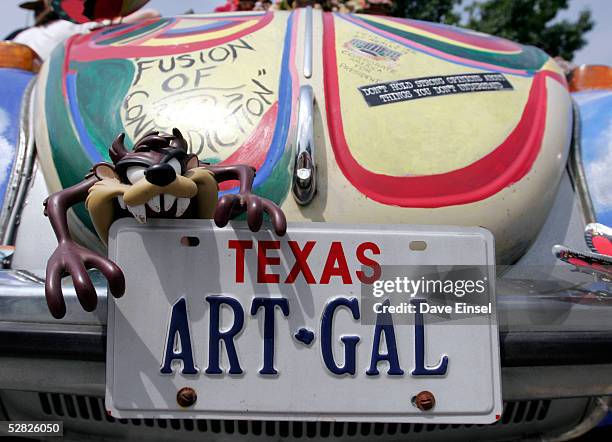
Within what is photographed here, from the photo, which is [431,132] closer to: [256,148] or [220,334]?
[256,148]

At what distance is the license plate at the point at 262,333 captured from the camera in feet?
4.50

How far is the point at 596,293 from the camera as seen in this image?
157cm

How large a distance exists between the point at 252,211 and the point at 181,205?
15 cm

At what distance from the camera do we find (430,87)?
1.97 m

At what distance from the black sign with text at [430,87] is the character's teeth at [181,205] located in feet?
2.37

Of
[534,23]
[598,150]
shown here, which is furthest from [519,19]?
[598,150]

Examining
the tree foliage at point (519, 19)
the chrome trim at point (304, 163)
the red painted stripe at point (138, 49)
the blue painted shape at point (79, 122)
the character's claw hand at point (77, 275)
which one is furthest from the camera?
the tree foliage at point (519, 19)

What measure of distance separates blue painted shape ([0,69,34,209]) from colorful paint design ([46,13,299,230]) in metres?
0.12

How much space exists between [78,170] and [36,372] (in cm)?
58

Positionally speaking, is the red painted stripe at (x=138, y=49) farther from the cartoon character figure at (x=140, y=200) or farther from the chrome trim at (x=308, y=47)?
the cartoon character figure at (x=140, y=200)

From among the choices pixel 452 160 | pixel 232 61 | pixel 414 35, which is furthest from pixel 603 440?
pixel 232 61

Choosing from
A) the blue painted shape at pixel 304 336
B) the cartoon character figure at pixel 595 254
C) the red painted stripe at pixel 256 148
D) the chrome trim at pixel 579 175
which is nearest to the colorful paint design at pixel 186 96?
the red painted stripe at pixel 256 148

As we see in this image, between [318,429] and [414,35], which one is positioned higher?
[414,35]

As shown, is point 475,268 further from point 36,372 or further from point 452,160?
point 36,372
